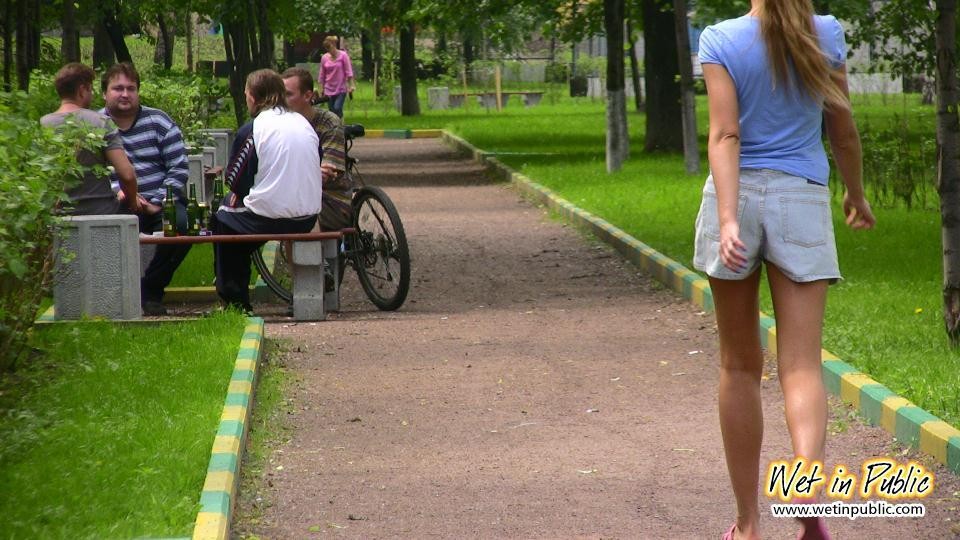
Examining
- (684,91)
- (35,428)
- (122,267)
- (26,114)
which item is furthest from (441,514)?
(684,91)

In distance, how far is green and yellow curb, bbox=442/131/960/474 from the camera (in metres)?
6.43

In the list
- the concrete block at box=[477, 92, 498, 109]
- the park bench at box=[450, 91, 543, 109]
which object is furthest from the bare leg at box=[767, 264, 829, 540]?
the park bench at box=[450, 91, 543, 109]

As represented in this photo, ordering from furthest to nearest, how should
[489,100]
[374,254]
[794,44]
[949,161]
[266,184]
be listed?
[489,100] → [374,254] → [266,184] → [949,161] → [794,44]

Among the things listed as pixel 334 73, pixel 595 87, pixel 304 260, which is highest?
pixel 334 73

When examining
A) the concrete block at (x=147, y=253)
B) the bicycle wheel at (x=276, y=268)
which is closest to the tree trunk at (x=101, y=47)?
the bicycle wheel at (x=276, y=268)

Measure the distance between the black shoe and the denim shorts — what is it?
6.44 meters

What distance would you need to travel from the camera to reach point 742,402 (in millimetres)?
5066

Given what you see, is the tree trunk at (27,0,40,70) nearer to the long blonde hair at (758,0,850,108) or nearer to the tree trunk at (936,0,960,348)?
the tree trunk at (936,0,960,348)

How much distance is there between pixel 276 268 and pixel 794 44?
8261mm

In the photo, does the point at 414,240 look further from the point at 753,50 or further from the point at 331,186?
the point at 753,50

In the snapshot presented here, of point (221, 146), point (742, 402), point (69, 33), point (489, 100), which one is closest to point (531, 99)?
point (489, 100)

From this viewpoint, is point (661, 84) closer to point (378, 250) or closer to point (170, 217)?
point (378, 250)

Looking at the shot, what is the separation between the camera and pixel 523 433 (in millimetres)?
7355

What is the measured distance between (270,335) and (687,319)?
8.57 feet
